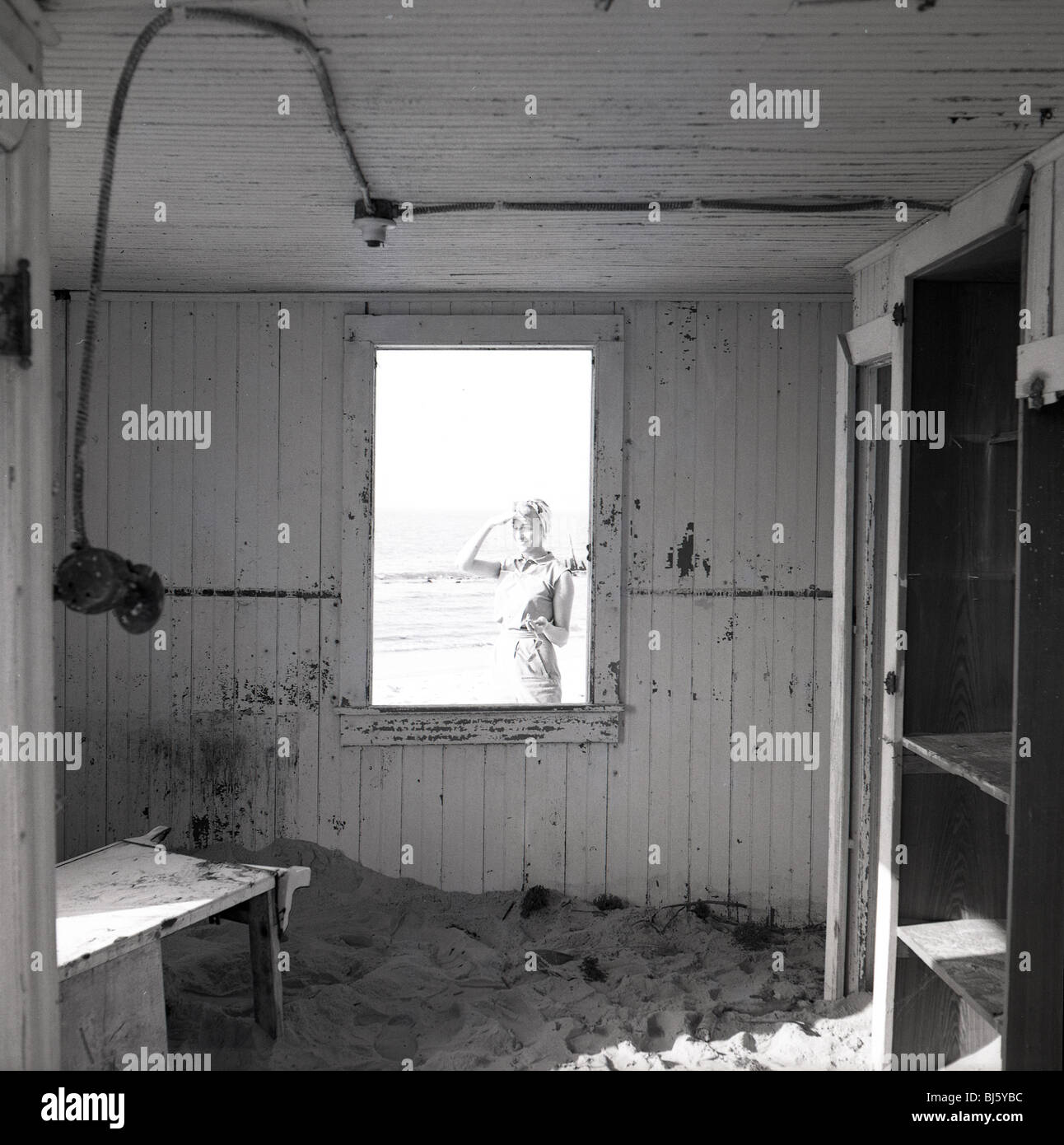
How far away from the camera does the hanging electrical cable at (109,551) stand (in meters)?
1.78

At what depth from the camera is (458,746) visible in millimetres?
4605

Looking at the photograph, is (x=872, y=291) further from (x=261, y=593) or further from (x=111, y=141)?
(x=261, y=593)

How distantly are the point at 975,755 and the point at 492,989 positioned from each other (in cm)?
205

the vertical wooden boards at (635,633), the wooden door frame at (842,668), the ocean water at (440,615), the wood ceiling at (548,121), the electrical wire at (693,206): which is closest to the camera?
the wood ceiling at (548,121)

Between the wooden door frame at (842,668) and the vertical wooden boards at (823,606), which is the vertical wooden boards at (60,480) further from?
the vertical wooden boards at (823,606)

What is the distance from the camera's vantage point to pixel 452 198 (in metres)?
3.10

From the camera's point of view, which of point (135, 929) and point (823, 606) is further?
point (823, 606)

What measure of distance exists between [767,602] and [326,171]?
2.83 metres

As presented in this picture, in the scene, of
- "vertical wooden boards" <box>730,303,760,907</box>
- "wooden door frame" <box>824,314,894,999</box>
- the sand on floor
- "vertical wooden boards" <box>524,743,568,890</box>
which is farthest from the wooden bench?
"vertical wooden boards" <box>730,303,760,907</box>

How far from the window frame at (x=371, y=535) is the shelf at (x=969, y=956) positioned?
1.77m

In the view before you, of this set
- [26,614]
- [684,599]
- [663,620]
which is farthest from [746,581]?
[26,614]

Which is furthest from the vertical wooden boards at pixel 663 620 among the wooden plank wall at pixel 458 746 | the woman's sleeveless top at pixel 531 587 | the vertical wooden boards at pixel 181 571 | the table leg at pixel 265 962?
the vertical wooden boards at pixel 181 571

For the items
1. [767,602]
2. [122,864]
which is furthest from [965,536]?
[122,864]

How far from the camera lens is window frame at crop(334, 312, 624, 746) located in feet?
14.9
